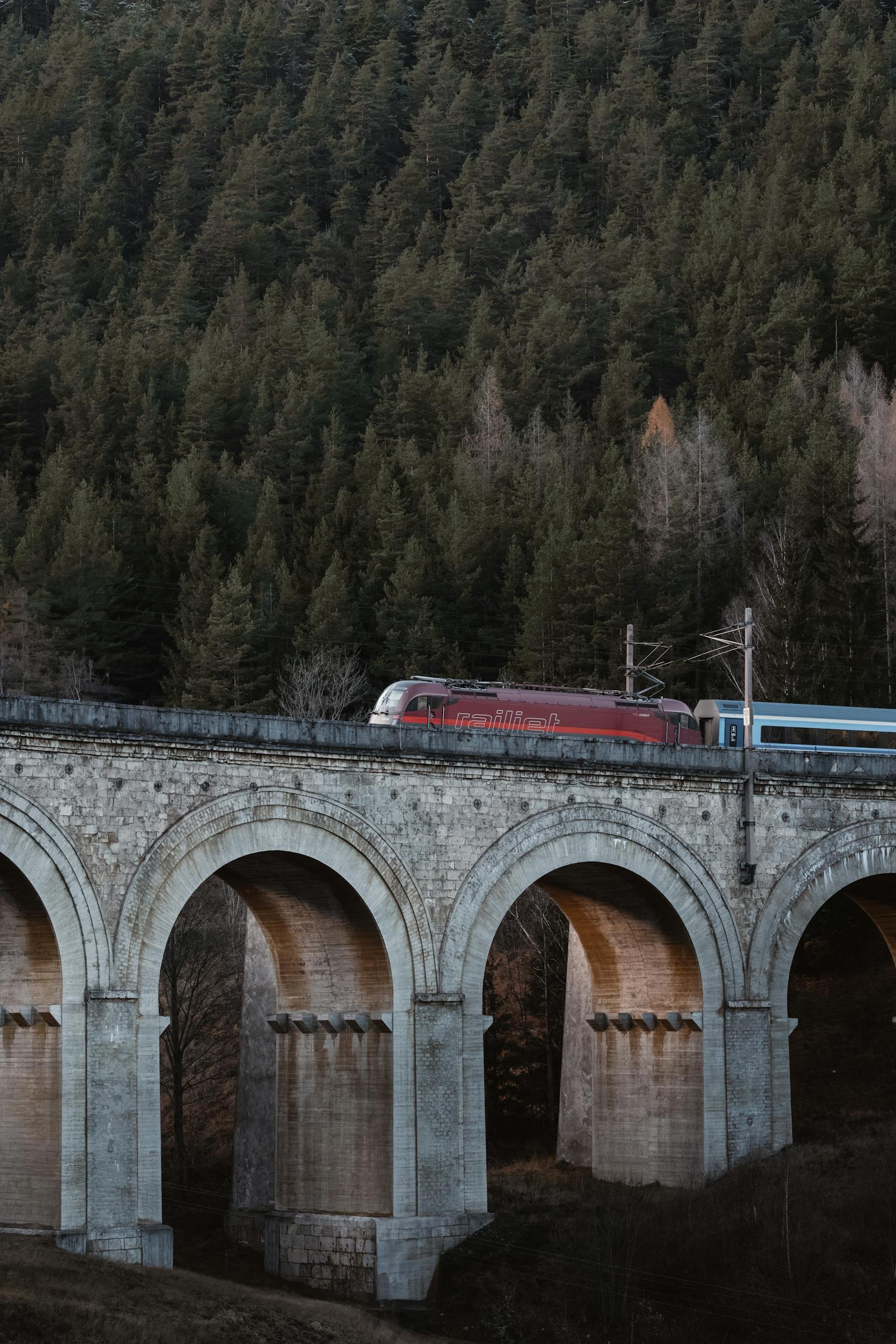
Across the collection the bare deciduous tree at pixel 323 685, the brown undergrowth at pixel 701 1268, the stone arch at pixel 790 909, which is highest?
the bare deciduous tree at pixel 323 685

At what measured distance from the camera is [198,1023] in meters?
54.1

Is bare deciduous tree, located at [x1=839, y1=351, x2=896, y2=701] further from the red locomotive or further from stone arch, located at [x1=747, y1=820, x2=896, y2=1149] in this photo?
stone arch, located at [x1=747, y1=820, x2=896, y2=1149]

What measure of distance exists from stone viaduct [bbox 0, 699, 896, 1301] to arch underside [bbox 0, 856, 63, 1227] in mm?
48

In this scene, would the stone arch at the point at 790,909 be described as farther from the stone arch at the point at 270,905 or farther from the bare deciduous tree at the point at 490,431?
the bare deciduous tree at the point at 490,431

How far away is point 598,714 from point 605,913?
5.04 meters

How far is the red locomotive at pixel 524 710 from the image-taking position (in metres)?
41.5

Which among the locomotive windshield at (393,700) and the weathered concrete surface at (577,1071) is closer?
the locomotive windshield at (393,700)

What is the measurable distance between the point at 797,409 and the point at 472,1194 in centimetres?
5337

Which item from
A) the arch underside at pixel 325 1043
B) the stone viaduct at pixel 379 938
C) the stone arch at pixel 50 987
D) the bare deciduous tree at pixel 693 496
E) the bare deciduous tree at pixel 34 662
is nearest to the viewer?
the stone arch at pixel 50 987

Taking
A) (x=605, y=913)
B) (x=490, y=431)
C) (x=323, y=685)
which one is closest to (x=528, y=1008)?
(x=323, y=685)

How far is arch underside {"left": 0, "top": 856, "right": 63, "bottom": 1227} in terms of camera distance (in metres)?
30.9

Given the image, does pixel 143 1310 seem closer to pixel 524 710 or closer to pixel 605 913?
pixel 605 913

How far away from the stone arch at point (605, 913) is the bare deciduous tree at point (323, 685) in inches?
972

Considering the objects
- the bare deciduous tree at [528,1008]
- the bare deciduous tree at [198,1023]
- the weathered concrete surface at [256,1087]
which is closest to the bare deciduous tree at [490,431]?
the bare deciduous tree at [528,1008]
